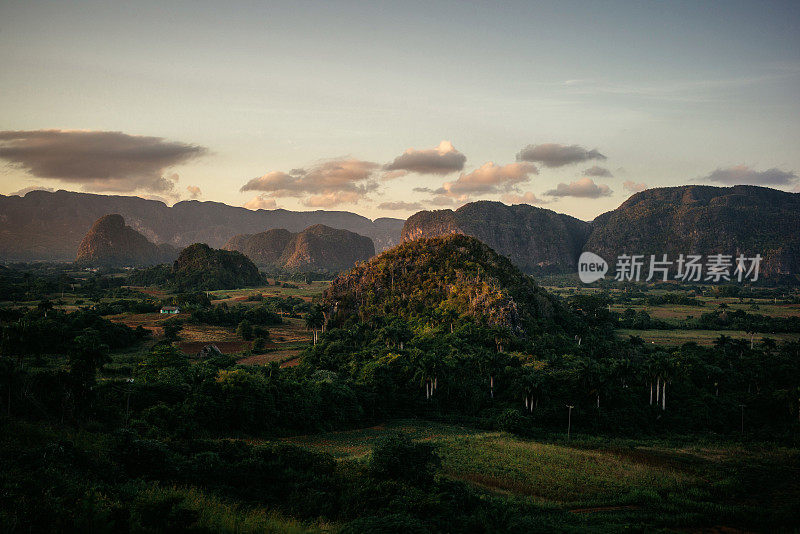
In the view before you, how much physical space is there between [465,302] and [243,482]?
51.3m

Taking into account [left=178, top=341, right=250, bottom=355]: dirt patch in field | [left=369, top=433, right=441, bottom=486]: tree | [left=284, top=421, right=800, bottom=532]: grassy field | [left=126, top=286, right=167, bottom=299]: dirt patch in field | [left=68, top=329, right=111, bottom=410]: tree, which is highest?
[left=68, top=329, right=111, bottom=410]: tree

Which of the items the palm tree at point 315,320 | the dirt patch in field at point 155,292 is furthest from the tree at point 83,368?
the dirt patch in field at point 155,292

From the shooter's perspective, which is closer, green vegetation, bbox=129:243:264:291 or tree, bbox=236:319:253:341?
tree, bbox=236:319:253:341

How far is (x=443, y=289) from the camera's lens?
7231 centimetres

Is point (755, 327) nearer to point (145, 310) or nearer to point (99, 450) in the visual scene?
point (99, 450)

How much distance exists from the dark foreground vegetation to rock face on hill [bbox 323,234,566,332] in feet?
1.91

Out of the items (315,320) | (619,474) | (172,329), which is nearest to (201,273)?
(172,329)

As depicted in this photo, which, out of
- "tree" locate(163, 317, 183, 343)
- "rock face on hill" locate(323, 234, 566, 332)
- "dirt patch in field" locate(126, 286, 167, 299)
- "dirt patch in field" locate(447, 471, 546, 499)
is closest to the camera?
"dirt patch in field" locate(447, 471, 546, 499)

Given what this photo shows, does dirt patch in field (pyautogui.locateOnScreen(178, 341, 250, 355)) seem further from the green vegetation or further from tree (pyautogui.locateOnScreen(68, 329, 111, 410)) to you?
the green vegetation

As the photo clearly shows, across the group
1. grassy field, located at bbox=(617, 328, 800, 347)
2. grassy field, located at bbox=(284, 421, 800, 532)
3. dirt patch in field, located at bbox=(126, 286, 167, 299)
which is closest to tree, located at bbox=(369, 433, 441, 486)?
grassy field, located at bbox=(284, 421, 800, 532)

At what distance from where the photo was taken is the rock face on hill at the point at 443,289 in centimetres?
6425

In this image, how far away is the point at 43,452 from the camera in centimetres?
1364

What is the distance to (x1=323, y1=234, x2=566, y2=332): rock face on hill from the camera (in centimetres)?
6425

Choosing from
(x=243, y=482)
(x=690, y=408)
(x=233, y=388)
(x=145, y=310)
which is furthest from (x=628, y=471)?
(x=145, y=310)
